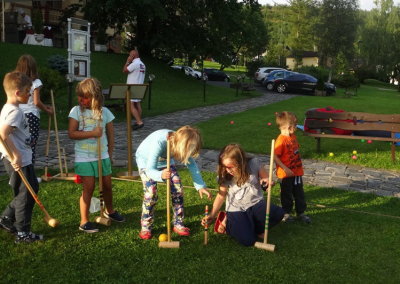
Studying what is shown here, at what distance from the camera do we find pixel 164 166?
15.3 feet

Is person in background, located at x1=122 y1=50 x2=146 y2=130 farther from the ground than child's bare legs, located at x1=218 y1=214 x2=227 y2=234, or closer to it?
farther from the ground

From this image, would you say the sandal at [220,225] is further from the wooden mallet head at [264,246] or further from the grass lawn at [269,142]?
the grass lawn at [269,142]

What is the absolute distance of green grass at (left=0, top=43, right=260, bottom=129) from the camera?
15211 mm

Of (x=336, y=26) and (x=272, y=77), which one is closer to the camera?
(x=272, y=77)

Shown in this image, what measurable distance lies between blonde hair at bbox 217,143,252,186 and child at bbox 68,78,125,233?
123cm

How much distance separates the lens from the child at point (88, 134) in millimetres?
4492

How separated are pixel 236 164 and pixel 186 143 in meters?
0.70

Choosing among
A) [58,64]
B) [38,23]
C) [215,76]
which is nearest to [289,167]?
[58,64]

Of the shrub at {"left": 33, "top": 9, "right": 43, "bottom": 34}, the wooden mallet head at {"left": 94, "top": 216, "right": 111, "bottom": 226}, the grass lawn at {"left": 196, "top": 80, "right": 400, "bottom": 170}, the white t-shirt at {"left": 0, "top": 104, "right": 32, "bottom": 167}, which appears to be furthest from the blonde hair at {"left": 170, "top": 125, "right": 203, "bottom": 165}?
the shrub at {"left": 33, "top": 9, "right": 43, "bottom": 34}

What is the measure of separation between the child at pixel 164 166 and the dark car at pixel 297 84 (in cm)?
2585

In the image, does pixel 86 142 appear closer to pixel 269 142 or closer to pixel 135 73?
pixel 269 142

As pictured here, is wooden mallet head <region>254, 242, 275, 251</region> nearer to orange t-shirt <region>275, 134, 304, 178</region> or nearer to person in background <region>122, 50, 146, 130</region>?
orange t-shirt <region>275, 134, 304, 178</region>

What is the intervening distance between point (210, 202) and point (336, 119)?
4.62 meters

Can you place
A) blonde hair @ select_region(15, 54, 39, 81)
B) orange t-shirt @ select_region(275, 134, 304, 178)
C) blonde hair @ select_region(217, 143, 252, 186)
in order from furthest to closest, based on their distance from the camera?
1. blonde hair @ select_region(15, 54, 39, 81)
2. orange t-shirt @ select_region(275, 134, 304, 178)
3. blonde hair @ select_region(217, 143, 252, 186)
